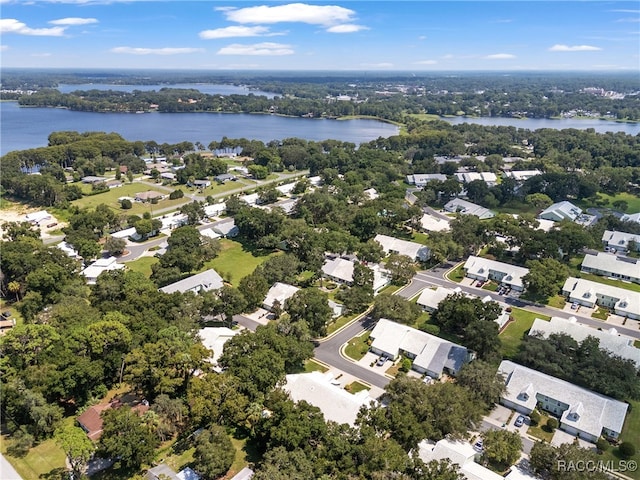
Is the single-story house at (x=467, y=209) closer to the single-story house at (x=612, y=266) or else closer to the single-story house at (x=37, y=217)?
the single-story house at (x=612, y=266)

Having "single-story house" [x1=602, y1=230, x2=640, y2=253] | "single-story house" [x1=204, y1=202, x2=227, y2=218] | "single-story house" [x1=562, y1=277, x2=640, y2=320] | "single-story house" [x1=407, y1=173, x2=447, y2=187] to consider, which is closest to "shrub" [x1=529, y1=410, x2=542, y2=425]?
"single-story house" [x1=562, y1=277, x2=640, y2=320]

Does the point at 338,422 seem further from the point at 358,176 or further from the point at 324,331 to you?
the point at 358,176

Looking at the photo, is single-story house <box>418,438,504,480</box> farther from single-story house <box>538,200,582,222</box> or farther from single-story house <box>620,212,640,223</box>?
single-story house <box>620,212,640,223</box>

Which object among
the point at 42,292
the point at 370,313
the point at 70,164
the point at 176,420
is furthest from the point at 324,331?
the point at 70,164

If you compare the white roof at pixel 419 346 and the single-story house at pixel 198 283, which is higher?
the single-story house at pixel 198 283

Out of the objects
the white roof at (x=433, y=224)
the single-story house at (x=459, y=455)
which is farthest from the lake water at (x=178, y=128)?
the single-story house at (x=459, y=455)

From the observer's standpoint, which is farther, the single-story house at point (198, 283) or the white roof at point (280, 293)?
the single-story house at point (198, 283)

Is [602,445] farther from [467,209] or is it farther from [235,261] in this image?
[467,209]

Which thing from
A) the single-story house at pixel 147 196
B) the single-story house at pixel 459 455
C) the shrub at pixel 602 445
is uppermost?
the single-story house at pixel 147 196
